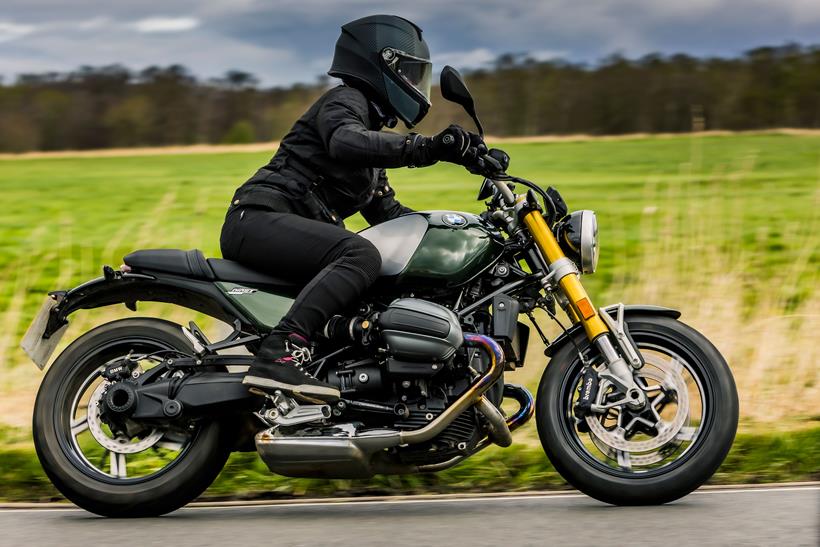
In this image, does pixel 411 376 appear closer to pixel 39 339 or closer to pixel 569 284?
pixel 569 284

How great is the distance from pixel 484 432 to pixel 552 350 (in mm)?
459

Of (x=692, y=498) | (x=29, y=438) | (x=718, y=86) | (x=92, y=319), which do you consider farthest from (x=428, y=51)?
(x=718, y=86)

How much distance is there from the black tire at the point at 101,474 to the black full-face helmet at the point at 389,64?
4.40 feet

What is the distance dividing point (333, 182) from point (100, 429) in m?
1.44

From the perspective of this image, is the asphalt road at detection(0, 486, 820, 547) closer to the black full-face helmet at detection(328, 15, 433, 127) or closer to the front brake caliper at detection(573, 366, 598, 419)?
the front brake caliper at detection(573, 366, 598, 419)

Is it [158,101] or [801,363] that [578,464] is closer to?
[801,363]

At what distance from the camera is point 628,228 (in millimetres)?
11391

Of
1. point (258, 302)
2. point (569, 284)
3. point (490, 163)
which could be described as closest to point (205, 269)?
point (258, 302)

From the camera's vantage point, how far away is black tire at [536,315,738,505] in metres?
4.68

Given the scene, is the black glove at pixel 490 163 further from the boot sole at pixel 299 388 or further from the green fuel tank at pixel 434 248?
the boot sole at pixel 299 388

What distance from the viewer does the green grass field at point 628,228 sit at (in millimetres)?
7371

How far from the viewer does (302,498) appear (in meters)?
5.44

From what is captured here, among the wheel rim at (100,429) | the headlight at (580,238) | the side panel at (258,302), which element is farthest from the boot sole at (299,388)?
the headlight at (580,238)

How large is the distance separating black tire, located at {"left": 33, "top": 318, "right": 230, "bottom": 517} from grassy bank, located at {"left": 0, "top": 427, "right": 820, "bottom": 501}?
23.5 inches
